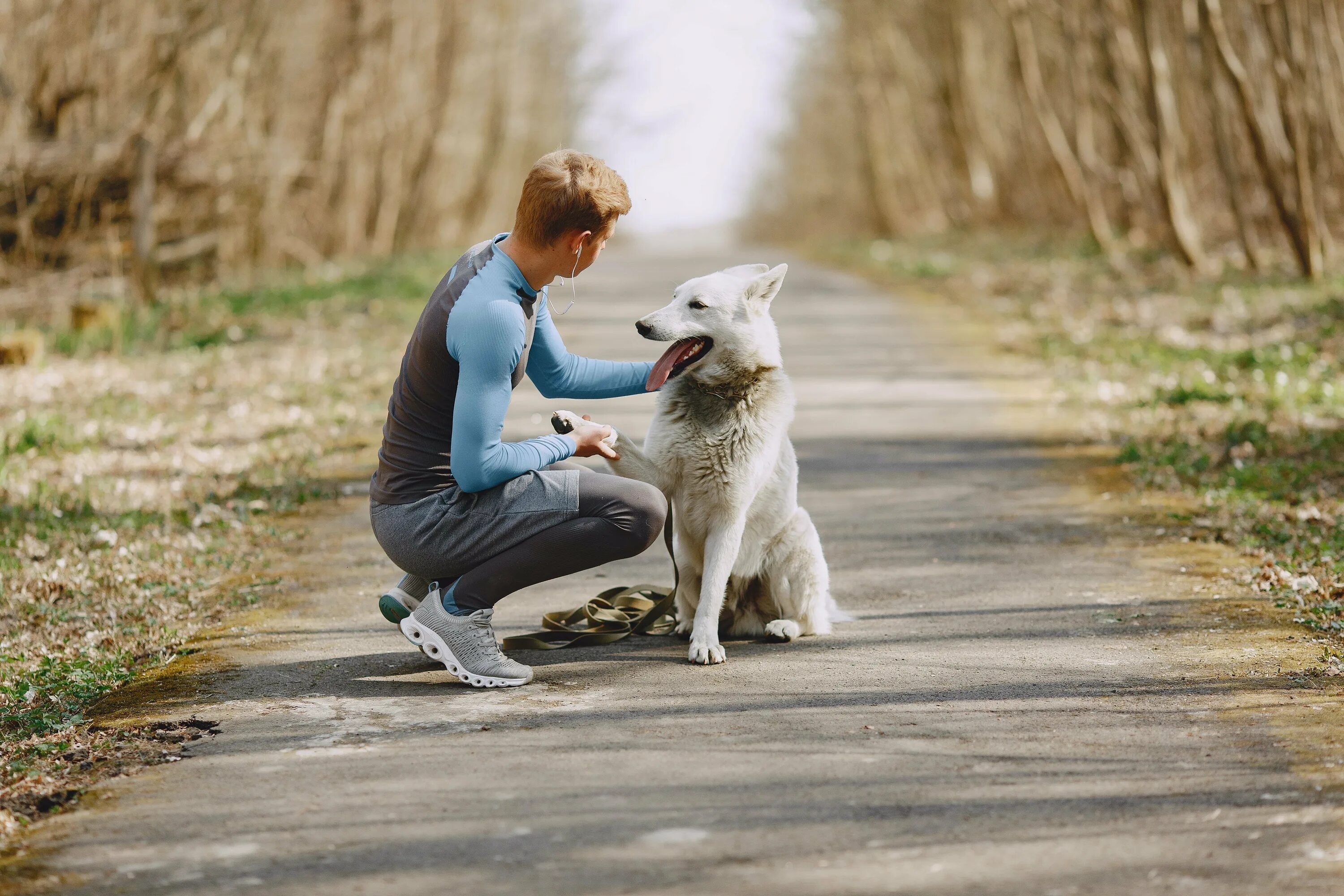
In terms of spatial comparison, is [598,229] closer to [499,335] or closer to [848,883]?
[499,335]

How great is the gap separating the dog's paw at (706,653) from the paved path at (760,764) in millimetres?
64

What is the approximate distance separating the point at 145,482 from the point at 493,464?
464 cm

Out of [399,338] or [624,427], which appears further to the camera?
[399,338]

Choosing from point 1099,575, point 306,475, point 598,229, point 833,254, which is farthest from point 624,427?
point 833,254

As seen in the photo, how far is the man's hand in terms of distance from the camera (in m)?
5.12

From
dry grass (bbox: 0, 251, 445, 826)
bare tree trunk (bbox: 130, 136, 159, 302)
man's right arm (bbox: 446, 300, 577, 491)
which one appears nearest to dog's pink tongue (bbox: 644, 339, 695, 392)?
man's right arm (bbox: 446, 300, 577, 491)

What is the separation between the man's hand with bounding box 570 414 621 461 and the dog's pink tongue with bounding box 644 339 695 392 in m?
0.27

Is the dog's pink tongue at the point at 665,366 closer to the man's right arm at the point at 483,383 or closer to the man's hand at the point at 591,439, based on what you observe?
the man's hand at the point at 591,439

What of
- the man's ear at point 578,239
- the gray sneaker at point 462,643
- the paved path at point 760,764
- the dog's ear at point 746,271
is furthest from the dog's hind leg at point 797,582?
the man's ear at point 578,239

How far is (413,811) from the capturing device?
3.93 m

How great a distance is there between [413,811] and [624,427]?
6877mm

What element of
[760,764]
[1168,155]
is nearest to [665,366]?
[760,764]

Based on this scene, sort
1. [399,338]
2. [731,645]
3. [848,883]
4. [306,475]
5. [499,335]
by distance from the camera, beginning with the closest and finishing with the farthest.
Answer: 1. [848,883]
2. [499,335]
3. [731,645]
4. [306,475]
5. [399,338]

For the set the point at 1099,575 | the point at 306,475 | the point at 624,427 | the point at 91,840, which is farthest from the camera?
the point at 624,427
